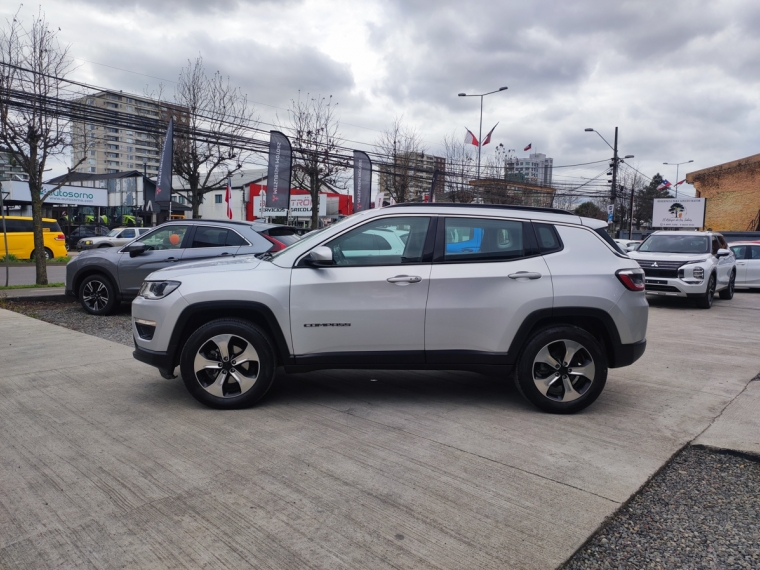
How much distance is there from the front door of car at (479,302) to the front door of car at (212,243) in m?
5.41

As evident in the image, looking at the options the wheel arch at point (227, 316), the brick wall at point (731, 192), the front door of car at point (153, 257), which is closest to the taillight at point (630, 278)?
the wheel arch at point (227, 316)

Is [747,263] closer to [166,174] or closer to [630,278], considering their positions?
[630,278]

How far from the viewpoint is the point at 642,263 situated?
12758 mm

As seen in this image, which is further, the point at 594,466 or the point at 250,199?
the point at 250,199

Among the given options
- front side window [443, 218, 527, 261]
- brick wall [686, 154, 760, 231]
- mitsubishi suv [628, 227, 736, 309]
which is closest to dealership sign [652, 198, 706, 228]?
brick wall [686, 154, 760, 231]

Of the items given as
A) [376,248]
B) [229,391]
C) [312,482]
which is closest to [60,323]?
[229,391]

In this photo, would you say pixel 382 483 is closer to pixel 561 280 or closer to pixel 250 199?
pixel 561 280

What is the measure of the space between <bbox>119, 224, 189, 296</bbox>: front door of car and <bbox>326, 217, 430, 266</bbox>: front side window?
576cm

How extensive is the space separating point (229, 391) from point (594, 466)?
2876 mm


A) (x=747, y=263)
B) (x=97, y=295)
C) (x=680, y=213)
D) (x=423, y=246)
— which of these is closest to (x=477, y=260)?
(x=423, y=246)

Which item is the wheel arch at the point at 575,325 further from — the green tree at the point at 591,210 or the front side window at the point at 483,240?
the green tree at the point at 591,210

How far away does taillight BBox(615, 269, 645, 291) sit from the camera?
15.8 feet

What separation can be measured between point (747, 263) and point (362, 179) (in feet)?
49.9

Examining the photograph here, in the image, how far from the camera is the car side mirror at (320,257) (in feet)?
15.2
